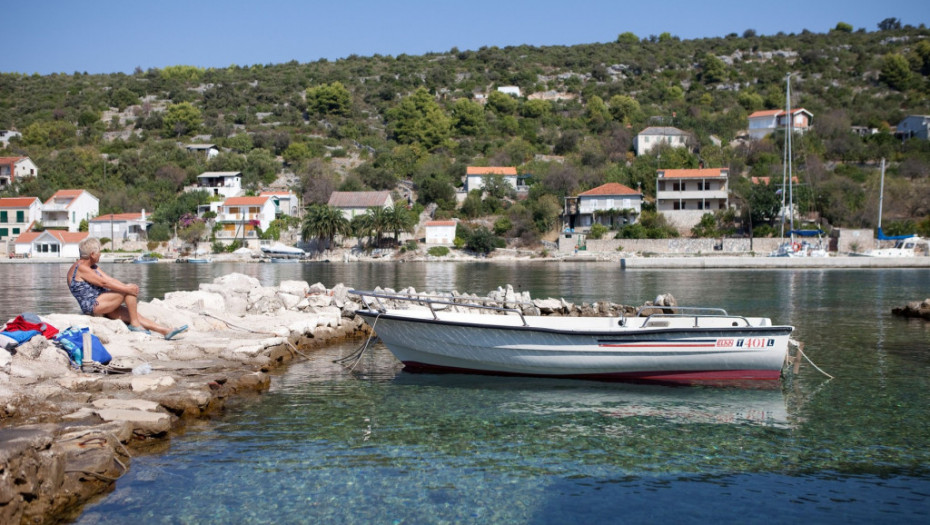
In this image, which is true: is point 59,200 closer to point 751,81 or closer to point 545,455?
point 545,455

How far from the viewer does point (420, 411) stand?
1052 centimetres

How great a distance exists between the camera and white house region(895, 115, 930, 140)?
83.7 m

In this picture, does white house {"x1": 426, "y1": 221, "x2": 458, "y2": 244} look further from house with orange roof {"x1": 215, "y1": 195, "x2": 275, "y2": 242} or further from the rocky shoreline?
the rocky shoreline

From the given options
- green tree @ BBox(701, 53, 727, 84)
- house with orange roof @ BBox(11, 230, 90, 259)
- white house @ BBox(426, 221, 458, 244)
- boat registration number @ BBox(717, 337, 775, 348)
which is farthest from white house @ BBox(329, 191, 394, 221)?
green tree @ BBox(701, 53, 727, 84)

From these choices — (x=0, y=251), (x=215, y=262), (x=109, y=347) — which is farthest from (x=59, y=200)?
(x=109, y=347)

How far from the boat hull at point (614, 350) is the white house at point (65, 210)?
7154cm

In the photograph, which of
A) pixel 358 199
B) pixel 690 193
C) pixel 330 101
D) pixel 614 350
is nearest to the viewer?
pixel 614 350

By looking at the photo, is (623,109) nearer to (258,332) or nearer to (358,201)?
(358,201)

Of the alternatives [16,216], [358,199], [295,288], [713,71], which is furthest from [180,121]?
[295,288]

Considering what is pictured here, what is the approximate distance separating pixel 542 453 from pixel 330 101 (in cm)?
10736

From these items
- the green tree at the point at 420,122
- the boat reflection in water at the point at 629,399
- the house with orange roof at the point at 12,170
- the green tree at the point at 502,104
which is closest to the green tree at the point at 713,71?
the green tree at the point at 502,104

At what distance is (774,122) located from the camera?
282 ft

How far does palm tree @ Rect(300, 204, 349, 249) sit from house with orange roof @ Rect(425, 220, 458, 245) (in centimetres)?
783

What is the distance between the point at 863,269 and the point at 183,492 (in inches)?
2091
